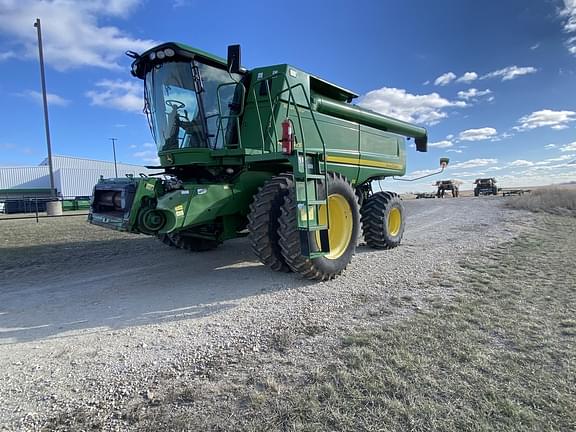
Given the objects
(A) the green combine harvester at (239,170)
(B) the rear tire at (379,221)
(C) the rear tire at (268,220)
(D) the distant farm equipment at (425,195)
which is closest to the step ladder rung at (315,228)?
(A) the green combine harvester at (239,170)

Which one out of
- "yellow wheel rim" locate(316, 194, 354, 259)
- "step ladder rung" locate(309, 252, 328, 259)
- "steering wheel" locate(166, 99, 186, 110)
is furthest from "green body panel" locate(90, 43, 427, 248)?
"yellow wheel rim" locate(316, 194, 354, 259)

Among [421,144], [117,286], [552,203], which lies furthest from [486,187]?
[117,286]

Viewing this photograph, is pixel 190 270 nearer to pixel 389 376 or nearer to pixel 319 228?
pixel 319 228

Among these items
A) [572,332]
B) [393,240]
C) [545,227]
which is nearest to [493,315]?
[572,332]

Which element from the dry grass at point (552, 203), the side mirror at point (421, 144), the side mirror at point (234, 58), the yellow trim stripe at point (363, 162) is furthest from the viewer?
the dry grass at point (552, 203)

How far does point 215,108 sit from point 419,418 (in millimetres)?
5261

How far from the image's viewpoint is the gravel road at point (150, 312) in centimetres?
277

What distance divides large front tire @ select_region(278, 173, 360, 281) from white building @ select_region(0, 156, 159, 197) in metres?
55.2

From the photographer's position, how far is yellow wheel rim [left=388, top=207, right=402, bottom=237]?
8938mm

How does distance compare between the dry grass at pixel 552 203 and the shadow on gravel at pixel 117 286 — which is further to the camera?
the dry grass at pixel 552 203

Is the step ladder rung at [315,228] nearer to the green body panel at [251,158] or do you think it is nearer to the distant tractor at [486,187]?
the green body panel at [251,158]

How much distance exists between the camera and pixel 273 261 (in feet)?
18.0

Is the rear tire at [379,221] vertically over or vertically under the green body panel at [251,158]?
under

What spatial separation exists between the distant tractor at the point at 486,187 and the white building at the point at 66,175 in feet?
151
